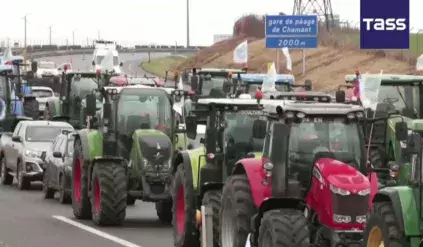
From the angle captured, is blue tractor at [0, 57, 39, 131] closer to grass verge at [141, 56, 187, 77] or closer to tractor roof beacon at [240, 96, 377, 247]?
tractor roof beacon at [240, 96, 377, 247]

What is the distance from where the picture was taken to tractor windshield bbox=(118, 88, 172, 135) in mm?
22219

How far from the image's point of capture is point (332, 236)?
42.5 ft

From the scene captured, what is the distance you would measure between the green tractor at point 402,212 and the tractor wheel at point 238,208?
2472mm

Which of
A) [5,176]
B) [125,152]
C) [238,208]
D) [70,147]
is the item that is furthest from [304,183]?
[5,176]

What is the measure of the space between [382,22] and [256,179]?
796 centimetres

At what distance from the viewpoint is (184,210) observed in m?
17.0

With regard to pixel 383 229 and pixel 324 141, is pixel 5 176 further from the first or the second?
pixel 383 229

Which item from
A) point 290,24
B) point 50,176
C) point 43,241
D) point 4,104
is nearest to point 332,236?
point 43,241

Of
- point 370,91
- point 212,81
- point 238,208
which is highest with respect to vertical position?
point 212,81

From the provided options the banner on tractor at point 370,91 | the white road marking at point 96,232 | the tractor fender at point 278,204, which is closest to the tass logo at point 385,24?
the banner on tractor at point 370,91

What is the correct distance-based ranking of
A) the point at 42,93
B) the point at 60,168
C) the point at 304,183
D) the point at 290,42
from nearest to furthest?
1. the point at 304,183
2. the point at 60,168
3. the point at 290,42
4. the point at 42,93

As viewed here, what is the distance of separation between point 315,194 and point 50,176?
582 inches

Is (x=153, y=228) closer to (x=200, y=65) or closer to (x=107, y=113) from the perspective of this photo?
(x=107, y=113)

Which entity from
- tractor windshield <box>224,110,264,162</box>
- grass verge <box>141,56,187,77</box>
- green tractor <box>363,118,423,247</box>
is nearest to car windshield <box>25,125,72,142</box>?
tractor windshield <box>224,110,264,162</box>
